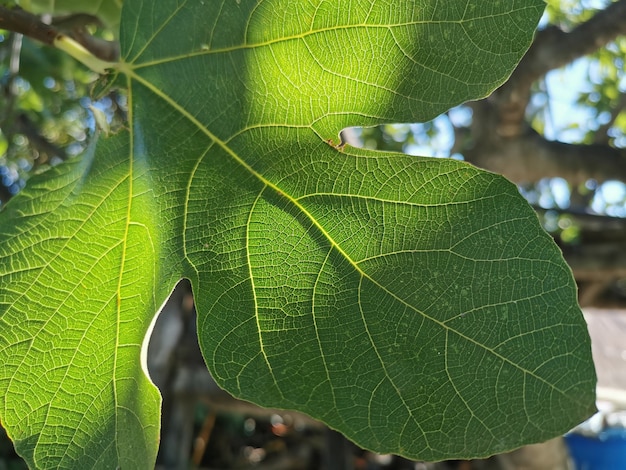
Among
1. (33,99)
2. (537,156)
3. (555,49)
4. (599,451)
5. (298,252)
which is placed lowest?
(298,252)

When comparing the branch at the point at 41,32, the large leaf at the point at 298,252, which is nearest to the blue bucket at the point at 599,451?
the large leaf at the point at 298,252

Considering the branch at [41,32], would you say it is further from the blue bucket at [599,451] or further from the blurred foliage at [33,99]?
the blue bucket at [599,451]

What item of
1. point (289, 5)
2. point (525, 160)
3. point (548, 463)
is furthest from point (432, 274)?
point (548, 463)

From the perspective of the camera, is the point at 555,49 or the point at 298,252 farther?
the point at 555,49

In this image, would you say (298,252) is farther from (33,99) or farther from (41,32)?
(33,99)

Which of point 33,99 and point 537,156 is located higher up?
point 33,99

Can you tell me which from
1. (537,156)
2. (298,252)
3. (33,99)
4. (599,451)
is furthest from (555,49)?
(599,451)

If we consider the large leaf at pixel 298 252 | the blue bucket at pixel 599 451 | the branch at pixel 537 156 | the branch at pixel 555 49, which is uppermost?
the branch at pixel 555 49

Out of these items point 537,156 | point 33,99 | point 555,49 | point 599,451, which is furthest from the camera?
point 599,451
